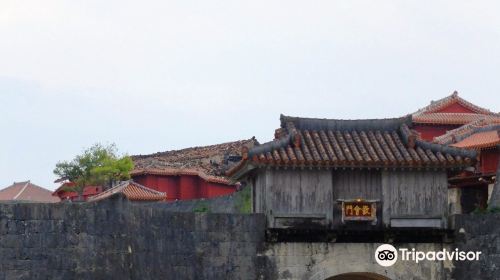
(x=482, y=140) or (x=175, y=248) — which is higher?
(x=482, y=140)

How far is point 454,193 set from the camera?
38.3 m

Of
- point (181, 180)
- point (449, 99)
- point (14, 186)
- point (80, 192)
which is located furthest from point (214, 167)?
point (14, 186)

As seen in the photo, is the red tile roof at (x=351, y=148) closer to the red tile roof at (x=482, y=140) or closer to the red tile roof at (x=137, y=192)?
the red tile roof at (x=482, y=140)

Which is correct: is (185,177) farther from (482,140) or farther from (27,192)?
(27,192)

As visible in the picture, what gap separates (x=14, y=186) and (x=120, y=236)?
56797 millimetres

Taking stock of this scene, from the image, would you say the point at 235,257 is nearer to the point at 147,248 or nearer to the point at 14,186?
the point at 147,248

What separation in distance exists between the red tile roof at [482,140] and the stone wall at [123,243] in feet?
61.1

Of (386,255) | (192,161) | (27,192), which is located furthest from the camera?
(27,192)

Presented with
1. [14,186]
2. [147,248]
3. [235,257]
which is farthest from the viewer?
[14,186]

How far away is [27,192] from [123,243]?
5482cm

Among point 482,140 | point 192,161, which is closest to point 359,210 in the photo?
point 482,140

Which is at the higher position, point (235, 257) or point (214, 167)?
point (214, 167)

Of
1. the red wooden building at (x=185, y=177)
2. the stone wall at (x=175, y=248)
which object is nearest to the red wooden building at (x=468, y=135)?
the stone wall at (x=175, y=248)

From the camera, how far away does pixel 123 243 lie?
18406 millimetres
